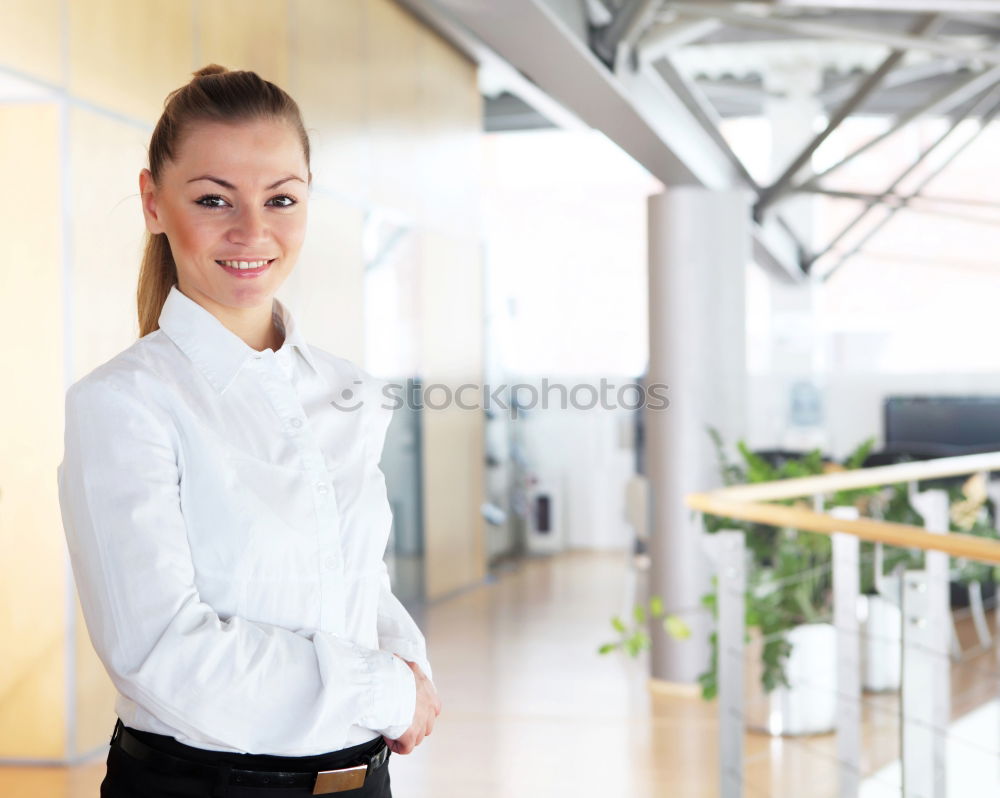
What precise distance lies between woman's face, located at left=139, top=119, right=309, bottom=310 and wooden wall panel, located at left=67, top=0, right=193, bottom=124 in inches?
103

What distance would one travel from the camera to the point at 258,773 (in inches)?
45.1

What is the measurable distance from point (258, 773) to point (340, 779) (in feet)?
0.30

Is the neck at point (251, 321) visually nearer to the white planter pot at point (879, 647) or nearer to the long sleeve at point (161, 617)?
the long sleeve at point (161, 617)

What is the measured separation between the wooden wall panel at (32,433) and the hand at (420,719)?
2593 mm

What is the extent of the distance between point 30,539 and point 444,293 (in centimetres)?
387

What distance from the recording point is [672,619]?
13.6ft

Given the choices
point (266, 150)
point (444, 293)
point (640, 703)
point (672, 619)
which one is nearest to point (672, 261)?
point (672, 619)

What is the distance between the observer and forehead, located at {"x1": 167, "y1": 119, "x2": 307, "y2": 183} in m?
1.22

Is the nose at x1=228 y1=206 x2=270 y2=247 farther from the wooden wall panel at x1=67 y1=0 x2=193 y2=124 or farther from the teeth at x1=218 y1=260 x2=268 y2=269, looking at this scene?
the wooden wall panel at x1=67 y1=0 x2=193 y2=124

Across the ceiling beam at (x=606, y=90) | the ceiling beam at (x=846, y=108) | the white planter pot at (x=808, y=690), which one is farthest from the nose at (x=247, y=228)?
the ceiling beam at (x=846, y=108)

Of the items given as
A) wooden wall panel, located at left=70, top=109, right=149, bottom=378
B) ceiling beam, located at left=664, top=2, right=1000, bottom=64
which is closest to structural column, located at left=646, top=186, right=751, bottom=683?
ceiling beam, located at left=664, top=2, right=1000, bottom=64

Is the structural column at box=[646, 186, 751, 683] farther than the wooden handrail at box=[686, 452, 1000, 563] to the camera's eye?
Yes

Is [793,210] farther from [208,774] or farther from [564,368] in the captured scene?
[208,774]

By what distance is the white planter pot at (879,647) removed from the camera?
178 inches
